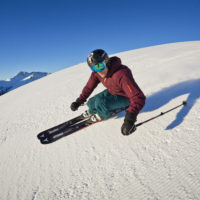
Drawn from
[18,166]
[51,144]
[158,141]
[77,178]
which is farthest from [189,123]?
[18,166]

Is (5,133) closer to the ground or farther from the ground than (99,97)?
closer to the ground

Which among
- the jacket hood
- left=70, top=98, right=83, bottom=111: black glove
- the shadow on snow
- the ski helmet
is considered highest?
the ski helmet

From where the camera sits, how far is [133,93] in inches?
93.7

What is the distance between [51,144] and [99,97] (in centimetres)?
151

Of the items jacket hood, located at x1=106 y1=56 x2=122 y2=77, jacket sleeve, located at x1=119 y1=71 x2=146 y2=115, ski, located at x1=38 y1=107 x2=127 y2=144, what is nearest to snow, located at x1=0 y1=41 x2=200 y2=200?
ski, located at x1=38 y1=107 x2=127 y2=144

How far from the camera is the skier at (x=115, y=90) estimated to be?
2.28 meters

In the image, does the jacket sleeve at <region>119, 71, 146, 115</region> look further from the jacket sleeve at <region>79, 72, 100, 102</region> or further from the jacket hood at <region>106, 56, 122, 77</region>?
the jacket sleeve at <region>79, 72, 100, 102</region>

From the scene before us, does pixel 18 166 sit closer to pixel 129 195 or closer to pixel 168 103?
pixel 129 195

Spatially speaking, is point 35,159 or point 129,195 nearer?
point 129,195

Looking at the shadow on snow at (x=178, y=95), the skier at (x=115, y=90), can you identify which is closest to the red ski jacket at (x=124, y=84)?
the skier at (x=115, y=90)

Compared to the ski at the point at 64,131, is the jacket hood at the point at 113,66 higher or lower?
higher

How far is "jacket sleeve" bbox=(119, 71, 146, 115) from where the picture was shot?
2.30 meters

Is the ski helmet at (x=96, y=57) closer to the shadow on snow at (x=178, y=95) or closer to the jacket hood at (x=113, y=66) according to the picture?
the jacket hood at (x=113, y=66)

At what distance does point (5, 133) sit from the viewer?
171 inches
